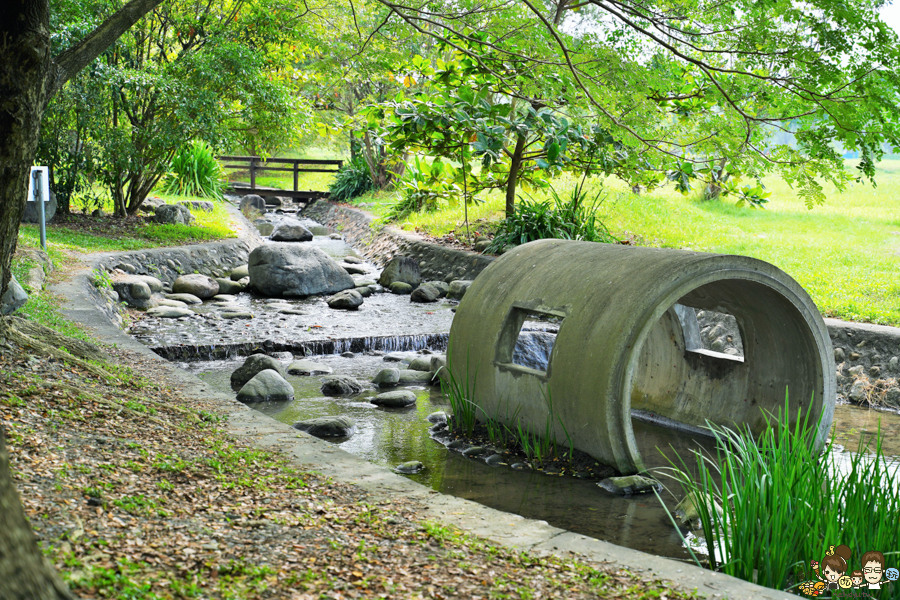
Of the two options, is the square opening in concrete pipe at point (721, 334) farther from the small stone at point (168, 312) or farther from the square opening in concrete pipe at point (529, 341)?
the small stone at point (168, 312)

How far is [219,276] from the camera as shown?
12.9 m

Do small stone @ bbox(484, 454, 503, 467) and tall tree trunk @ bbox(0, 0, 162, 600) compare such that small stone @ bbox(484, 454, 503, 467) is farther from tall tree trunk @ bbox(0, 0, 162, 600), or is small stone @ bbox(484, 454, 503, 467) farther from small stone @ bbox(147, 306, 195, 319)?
small stone @ bbox(147, 306, 195, 319)

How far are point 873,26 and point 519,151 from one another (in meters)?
8.67

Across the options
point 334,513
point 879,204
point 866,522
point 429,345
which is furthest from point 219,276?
point 879,204

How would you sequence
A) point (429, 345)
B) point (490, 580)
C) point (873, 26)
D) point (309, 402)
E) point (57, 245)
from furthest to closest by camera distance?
point (57, 245) < point (429, 345) < point (309, 402) < point (873, 26) < point (490, 580)

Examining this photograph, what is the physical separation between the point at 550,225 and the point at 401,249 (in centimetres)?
383

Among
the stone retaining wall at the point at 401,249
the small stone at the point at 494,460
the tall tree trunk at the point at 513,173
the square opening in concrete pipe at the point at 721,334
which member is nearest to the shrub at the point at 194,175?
the stone retaining wall at the point at 401,249

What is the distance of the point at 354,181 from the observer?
2391 cm

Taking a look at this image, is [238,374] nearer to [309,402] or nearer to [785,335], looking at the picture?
[309,402]

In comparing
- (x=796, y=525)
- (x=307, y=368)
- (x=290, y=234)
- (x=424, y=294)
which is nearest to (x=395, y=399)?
(x=307, y=368)

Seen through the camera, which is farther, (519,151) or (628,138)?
(519,151)

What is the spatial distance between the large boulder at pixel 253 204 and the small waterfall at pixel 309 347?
632 inches

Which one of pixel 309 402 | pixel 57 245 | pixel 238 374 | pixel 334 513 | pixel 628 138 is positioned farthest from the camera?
pixel 57 245

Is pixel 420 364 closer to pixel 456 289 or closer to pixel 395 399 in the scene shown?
pixel 395 399
